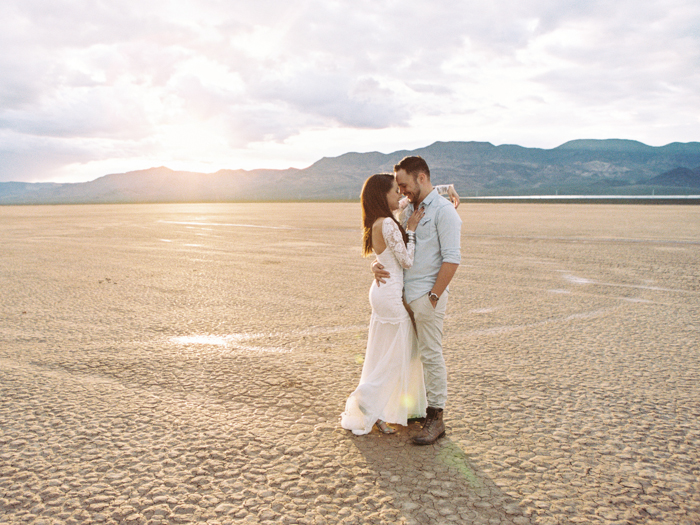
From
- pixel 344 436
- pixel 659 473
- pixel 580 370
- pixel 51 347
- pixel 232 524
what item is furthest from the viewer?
A: pixel 51 347

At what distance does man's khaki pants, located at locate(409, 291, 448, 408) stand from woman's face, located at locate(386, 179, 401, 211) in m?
0.71

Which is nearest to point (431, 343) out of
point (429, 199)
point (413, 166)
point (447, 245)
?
point (447, 245)

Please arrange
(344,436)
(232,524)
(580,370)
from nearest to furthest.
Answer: (232,524), (344,436), (580,370)

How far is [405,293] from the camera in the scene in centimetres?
377

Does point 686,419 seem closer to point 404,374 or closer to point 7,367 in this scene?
point 404,374

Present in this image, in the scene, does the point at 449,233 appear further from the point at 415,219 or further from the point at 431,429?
the point at 431,429

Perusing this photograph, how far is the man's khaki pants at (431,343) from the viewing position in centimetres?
365

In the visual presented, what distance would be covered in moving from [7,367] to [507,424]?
497 centimetres

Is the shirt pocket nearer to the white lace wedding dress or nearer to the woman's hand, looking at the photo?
the woman's hand

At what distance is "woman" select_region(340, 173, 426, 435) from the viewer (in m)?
3.64

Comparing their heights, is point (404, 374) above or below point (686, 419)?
above

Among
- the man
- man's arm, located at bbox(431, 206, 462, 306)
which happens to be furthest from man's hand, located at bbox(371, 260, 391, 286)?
man's arm, located at bbox(431, 206, 462, 306)

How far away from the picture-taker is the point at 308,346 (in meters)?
5.82

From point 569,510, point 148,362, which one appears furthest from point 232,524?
point 148,362
